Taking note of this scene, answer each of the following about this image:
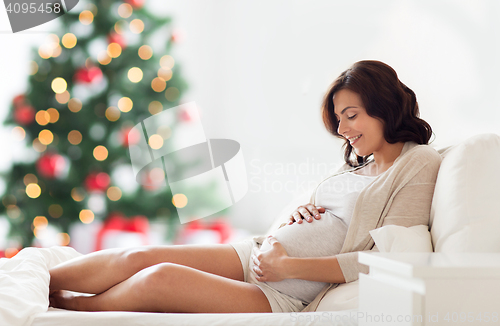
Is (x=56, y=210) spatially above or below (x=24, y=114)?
below

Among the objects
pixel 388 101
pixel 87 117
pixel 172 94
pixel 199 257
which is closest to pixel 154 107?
pixel 172 94

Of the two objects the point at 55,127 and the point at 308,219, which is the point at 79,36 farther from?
the point at 308,219

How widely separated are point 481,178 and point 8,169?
241cm

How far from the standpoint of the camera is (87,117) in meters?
2.31

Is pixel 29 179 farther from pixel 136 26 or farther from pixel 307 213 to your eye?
pixel 307 213

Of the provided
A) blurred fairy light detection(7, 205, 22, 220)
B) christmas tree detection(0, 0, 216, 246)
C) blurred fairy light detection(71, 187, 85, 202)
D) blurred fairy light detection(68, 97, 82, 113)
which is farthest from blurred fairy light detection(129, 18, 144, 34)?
blurred fairy light detection(7, 205, 22, 220)

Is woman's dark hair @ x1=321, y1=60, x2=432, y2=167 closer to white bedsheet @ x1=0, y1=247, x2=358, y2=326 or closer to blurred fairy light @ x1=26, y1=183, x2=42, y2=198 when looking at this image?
white bedsheet @ x1=0, y1=247, x2=358, y2=326

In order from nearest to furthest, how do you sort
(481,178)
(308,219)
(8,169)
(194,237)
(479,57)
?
(481,178), (308,219), (479,57), (8,169), (194,237)

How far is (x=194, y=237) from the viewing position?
2609 millimetres

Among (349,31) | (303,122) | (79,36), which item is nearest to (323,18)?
(349,31)

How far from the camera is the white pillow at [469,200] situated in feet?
2.80

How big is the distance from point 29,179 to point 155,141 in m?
0.76

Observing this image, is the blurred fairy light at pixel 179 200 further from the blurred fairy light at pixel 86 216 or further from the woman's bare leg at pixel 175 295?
the woman's bare leg at pixel 175 295

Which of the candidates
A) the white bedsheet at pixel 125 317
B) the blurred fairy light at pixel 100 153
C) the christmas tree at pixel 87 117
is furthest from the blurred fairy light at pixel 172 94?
the white bedsheet at pixel 125 317
